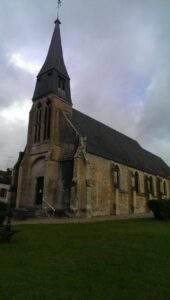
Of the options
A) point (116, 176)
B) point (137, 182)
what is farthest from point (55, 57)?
point (137, 182)

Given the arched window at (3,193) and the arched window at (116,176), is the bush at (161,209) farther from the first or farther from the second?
the arched window at (3,193)

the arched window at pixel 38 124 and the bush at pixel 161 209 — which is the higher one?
the arched window at pixel 38 124

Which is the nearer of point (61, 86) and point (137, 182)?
point (61, 86)

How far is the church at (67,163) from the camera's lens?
26.9 m

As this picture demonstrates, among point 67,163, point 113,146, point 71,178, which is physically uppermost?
point 113,146

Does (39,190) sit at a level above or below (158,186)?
below

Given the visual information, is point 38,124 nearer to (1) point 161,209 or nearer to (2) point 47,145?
(2) point 47,145

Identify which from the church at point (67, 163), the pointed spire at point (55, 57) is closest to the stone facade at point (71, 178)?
the church at point (67, 163)

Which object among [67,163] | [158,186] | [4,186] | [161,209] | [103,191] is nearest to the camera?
[161,209]

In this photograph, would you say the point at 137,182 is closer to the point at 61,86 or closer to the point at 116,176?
the point at 116,176

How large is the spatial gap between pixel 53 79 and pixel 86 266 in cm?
2421

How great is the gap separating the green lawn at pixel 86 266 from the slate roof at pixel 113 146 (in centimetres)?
1553

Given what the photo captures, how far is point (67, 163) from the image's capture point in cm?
2783

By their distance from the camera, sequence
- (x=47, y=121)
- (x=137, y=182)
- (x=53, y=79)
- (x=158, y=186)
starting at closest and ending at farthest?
(x=47, y=121) < (x=53, y=79) < (x=137, y=182) < (x=158, y=186)
